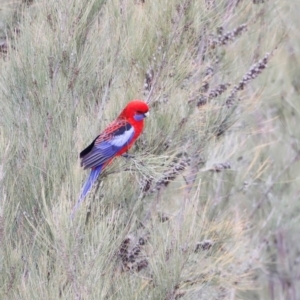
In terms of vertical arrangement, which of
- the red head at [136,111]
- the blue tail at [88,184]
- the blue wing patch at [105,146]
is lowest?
the blue tail at [88,184]

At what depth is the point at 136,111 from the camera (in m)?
3.10

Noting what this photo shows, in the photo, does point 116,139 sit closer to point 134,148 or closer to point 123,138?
point 123,138

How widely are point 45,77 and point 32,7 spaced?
79cm

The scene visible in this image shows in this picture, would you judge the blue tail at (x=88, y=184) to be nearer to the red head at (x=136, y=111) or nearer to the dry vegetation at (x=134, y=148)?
the dry vegetation at (x=134, y=148)

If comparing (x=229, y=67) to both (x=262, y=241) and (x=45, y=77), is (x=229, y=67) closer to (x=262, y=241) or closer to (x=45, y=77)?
(x=45, y=77)

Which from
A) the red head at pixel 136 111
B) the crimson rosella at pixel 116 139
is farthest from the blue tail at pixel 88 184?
the red head at pixel 136 111

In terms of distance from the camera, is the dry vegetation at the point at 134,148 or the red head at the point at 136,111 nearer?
the dry vegetation at the point at 134,148

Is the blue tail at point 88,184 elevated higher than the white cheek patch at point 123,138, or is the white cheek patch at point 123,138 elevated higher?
the white cheek patch at point 123,138

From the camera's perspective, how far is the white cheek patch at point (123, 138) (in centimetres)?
304

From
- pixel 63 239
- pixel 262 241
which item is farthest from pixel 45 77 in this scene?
pixel 262 241

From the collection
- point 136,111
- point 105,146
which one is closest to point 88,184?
point 105,146

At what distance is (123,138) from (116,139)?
1.3 inches

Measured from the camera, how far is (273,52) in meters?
3.95

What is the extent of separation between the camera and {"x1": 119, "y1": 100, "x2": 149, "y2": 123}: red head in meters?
3.05
